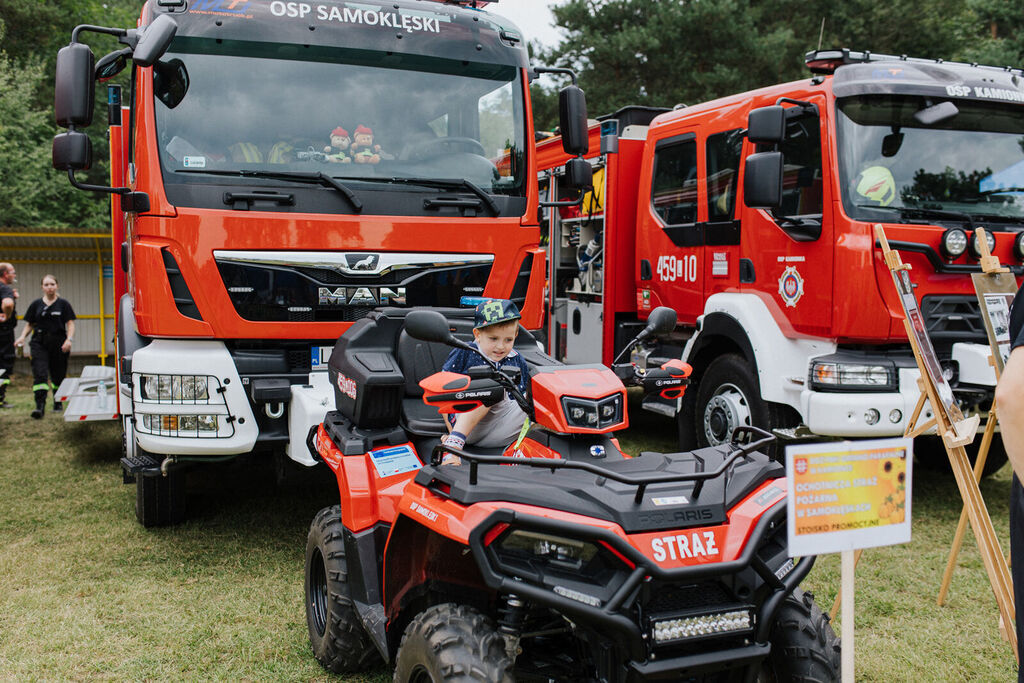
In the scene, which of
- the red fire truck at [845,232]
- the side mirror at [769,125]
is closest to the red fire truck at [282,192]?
the side mirror at [769,125]

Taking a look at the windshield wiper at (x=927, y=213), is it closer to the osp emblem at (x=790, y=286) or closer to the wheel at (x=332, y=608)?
the osp emblem at (x=790, y=286)

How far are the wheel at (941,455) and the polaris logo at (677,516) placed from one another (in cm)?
533

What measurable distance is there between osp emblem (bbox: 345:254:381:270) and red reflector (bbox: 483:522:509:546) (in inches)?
115

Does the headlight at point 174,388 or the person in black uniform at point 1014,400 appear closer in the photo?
the person in black uniform at point 1014,400

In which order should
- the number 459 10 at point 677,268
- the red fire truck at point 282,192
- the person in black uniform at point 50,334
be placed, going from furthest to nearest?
1. the person in black uniform at point 50,334
2. the number 459 10 at point 677,268
3. the red fire truck at point 282,192

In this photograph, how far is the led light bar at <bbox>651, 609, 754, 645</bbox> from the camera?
7.04 feet

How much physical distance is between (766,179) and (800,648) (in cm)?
376

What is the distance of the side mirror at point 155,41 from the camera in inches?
179

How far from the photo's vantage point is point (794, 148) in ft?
19.7

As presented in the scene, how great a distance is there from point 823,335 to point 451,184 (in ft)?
8.42

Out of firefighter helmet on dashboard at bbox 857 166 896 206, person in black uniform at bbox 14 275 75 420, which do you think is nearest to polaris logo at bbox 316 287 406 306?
firefighter helmet on dashboard at bbox 857 166 896 206

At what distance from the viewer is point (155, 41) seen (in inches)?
179

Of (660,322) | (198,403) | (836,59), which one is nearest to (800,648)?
(660,322)

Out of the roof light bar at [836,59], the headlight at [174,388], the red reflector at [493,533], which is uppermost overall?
the roof light bar at [836,59]
